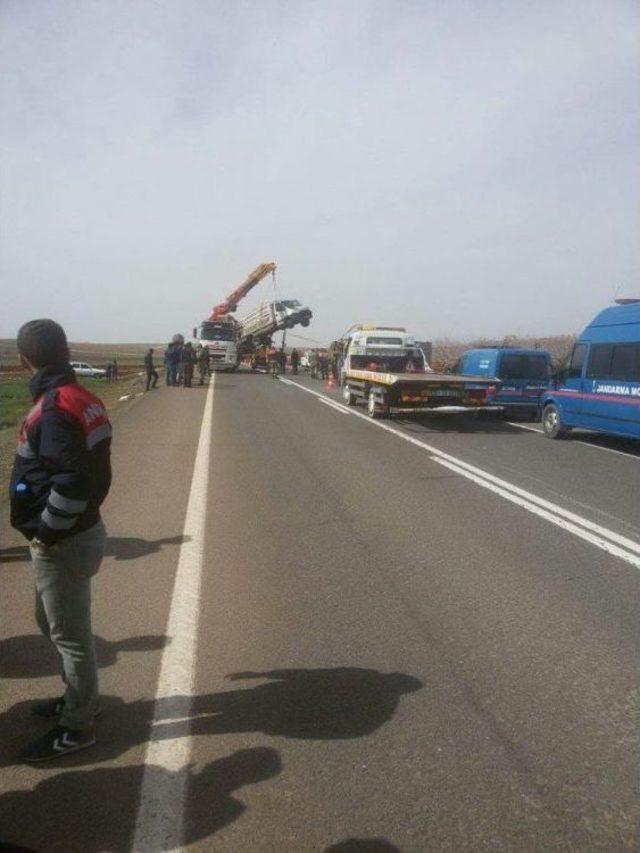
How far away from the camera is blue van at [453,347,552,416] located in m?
17.7

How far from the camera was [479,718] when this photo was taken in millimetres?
3326

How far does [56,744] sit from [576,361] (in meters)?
12.2

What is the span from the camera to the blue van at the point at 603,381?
1148cm

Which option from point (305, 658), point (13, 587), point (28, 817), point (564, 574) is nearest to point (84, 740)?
point (28, 817)

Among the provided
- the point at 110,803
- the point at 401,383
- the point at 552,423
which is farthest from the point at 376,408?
the point at 110,803

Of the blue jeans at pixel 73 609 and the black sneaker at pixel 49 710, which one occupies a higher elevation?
the blue jeans at pixel 73 609

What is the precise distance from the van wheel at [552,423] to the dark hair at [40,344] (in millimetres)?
11989

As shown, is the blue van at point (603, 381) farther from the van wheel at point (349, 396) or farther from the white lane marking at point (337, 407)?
the van wheel at point (349, 396)

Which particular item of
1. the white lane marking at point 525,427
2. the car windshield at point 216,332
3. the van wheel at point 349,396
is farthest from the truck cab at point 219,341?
the white lane marking at point 525,427

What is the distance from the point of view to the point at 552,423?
13.8m

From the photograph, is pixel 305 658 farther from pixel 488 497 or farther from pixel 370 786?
pixel 488 497

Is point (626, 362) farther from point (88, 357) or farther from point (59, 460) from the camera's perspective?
point (88, 357)

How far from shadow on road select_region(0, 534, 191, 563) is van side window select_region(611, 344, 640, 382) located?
844 cm

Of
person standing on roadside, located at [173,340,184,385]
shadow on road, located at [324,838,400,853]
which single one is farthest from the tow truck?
shadow on road, located at [324,838,400,853]
